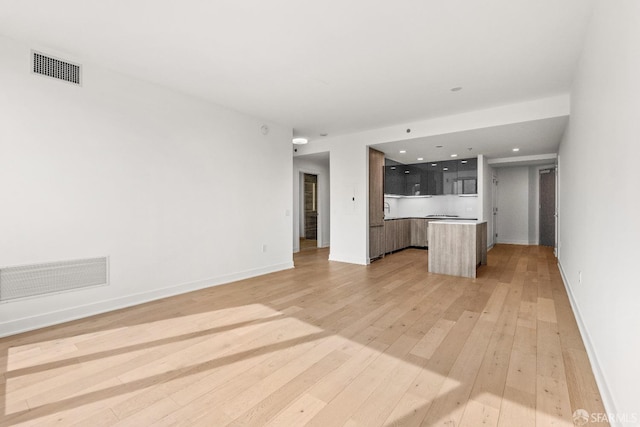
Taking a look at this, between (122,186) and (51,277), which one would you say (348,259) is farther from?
(51,277)

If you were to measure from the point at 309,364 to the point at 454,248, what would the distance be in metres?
3.71

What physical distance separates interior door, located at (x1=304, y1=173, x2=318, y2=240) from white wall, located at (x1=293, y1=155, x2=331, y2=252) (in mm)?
275

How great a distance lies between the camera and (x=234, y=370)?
2113 millimetres

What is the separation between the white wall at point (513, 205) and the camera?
862cm

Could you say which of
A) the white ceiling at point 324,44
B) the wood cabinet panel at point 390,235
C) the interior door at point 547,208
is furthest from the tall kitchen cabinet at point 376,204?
the interior door at point 547,208

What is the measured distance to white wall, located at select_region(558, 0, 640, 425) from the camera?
1351 mm

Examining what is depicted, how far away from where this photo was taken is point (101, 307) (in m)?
3.28

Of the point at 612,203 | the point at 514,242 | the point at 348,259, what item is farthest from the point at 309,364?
the point at 514,242

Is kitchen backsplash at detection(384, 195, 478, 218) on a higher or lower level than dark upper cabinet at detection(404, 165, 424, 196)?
lower

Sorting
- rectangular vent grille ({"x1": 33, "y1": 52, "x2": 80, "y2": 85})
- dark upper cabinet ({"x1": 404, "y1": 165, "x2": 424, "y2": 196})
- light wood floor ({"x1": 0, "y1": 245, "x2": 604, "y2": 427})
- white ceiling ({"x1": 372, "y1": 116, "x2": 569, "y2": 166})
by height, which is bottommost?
light wood floor ({"x1": 0, "y1": 245, "x2": 604, "y2": 427})

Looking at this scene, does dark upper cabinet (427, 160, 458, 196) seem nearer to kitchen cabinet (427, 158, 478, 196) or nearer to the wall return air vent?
kitchen cabinet (427, 158, 478, 196)

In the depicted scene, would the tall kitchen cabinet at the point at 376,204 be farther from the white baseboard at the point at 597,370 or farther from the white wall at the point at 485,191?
the white baseboard at the point at 597,370

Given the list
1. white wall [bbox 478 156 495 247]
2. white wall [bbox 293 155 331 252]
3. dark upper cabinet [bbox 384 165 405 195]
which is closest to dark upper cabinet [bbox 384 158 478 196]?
dark upper cabinet [bbox 384 165 405 195]

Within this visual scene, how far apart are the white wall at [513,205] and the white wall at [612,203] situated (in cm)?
685
